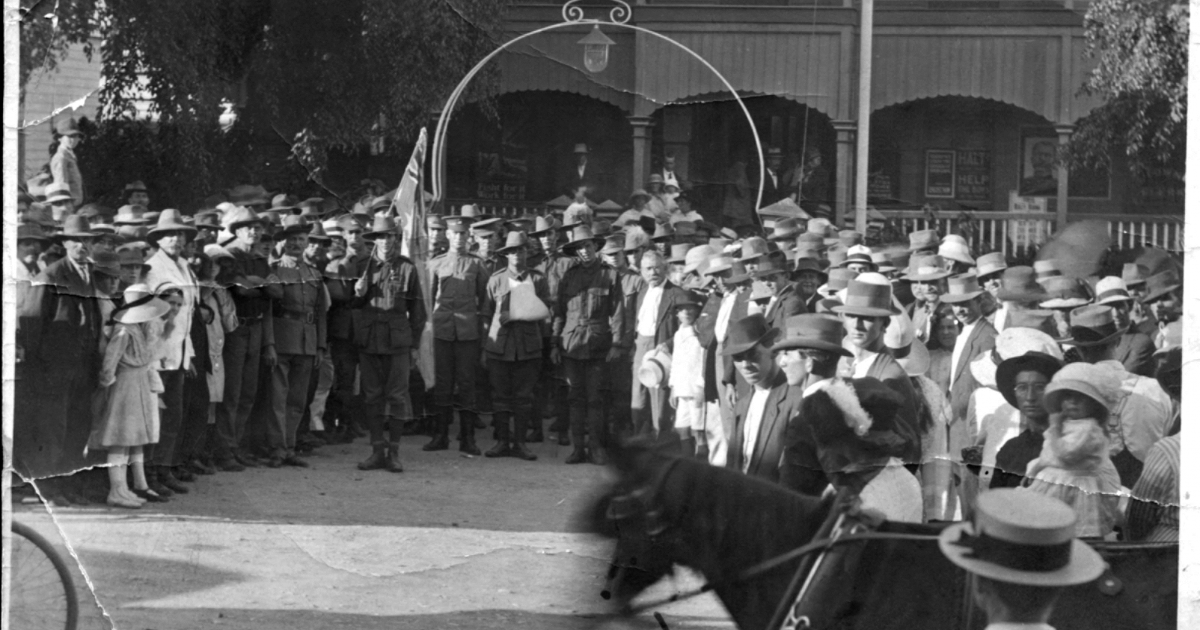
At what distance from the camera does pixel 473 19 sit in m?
4.90

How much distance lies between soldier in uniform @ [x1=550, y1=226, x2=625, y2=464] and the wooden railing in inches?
36.7

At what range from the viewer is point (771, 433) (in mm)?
4703

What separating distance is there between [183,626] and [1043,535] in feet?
8.63

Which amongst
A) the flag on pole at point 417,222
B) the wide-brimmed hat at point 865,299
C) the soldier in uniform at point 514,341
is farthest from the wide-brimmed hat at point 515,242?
the wide-brimmed hat at point 865,299

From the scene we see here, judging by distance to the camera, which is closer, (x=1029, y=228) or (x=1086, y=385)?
(x=1086, y=385)

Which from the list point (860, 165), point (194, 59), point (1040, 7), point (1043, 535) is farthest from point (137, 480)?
point (1040, 7)

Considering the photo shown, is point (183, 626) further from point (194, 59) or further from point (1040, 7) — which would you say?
point (1040, 7)

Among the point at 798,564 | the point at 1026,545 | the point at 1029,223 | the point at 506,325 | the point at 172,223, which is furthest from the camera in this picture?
the point at 172,223

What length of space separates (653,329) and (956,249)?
94cm

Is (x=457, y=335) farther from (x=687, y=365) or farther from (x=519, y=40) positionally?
(x=519, y=40)

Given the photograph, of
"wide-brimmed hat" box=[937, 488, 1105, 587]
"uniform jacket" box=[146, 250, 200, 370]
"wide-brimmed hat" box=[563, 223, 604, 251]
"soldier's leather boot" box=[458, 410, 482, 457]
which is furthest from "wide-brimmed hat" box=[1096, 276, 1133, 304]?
"uniform jacket" box=[146, 250, 200, 370]

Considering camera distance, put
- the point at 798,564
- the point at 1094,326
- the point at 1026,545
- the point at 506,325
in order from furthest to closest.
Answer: the point at 506,325 → the point at 1094,326 → the point at 798,564 → the point at 1026,545

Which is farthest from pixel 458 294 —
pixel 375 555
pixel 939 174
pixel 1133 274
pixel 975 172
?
pixel 1133 274

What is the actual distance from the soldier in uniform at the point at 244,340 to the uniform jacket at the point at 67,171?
481 millimetres
